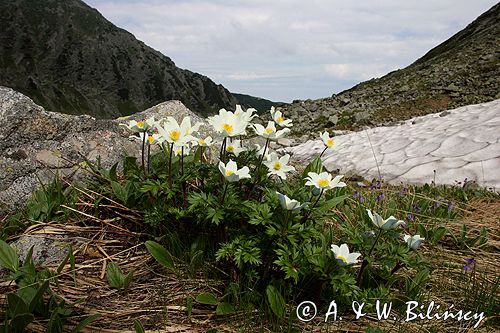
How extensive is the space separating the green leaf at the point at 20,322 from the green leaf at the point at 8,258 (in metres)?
0.67

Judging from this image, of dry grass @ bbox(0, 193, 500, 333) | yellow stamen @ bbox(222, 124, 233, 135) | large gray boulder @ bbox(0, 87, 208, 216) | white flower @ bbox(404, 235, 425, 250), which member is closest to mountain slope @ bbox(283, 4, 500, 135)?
large gray boulder @ bbox(0, 87, 208, 216)

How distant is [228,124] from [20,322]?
1.66m

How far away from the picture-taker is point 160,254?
10.5 ft

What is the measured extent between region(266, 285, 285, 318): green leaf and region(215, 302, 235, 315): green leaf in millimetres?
Result: 238

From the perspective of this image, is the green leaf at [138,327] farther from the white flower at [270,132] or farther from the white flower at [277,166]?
the white flower at [270,132]

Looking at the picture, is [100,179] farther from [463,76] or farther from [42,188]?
[463,76]

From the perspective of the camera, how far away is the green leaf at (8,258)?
3.14 m

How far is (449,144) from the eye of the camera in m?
8.74

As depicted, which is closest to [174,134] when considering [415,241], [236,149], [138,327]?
[236,149]

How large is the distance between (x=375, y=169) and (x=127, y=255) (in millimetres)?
6234

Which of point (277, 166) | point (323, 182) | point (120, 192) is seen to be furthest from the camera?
point (120, 192)

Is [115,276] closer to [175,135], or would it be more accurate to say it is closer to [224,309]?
[224,309]

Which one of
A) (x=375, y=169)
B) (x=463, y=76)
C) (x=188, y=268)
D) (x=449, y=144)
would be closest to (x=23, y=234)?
(x=188, y=268)

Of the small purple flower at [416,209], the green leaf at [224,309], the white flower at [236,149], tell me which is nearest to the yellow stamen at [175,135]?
the white flower at [236,149]
